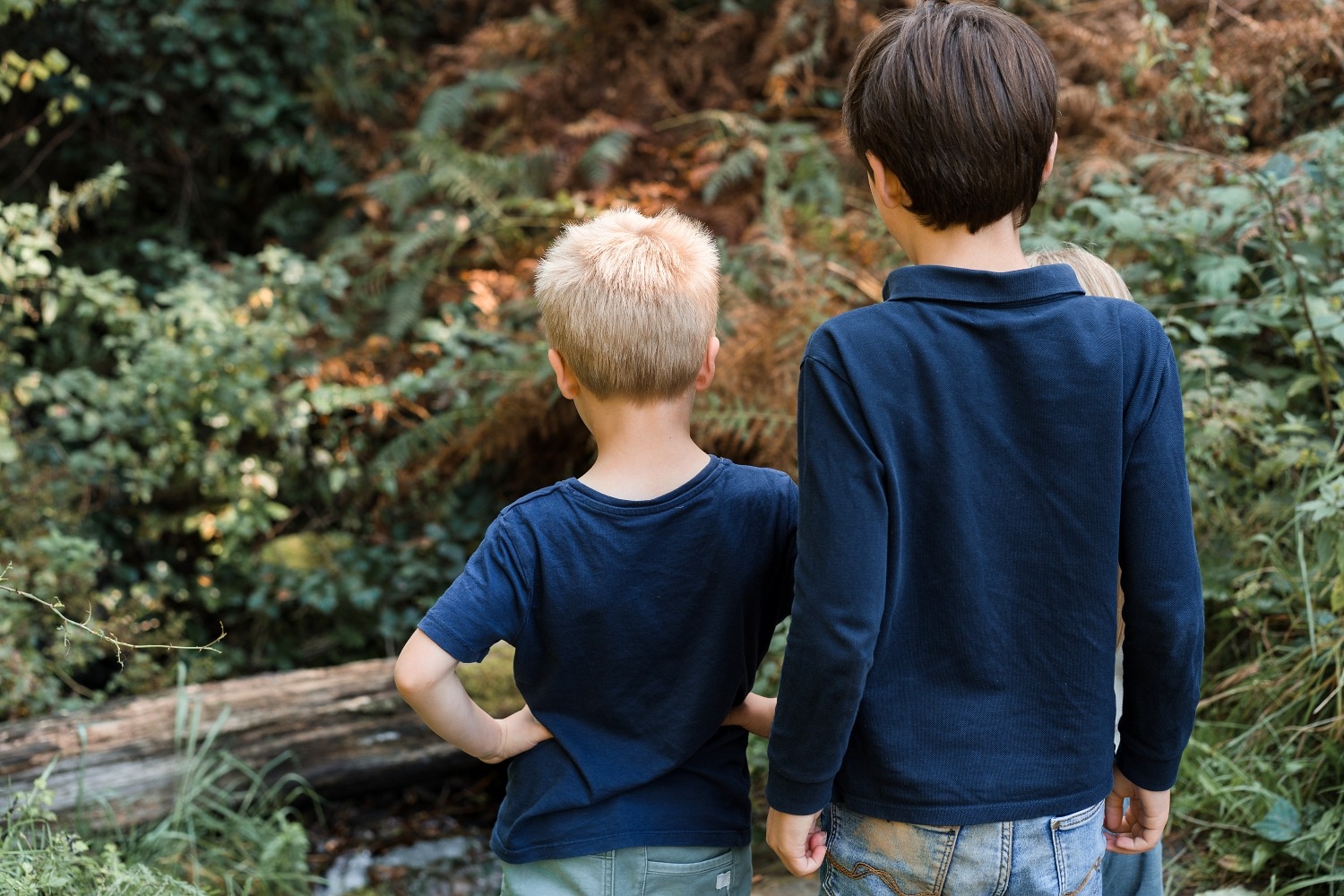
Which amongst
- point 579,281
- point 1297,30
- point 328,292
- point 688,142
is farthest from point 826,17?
point 579,281

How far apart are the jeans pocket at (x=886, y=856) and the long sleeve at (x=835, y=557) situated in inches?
7.2

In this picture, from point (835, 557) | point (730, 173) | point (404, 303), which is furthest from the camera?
point (404, 303)

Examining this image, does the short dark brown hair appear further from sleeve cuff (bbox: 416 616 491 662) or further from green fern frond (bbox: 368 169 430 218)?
green fern frond (bbox: 368 169 430 218)

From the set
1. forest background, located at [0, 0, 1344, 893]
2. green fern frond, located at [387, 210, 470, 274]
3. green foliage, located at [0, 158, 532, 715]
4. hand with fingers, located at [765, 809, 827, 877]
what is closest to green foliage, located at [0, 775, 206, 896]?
forest background, located at [0, 0, 1344, 893]

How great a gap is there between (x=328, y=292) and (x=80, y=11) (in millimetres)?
2449

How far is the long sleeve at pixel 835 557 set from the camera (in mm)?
1325

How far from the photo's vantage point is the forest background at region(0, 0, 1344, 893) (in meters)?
2.76

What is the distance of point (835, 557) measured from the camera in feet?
4.36

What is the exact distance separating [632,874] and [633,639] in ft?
1.24

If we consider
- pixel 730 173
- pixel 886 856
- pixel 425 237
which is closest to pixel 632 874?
pixel 886 856

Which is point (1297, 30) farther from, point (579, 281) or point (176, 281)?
point (176, 281)

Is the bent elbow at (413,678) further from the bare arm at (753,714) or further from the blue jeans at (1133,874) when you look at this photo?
the blue jeans at (1133,874)

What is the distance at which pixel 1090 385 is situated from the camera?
1.35 meters

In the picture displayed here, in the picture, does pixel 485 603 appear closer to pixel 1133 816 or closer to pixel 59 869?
pixel 1133 816
